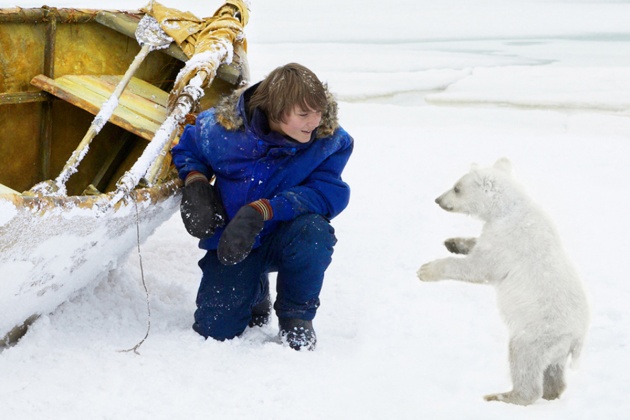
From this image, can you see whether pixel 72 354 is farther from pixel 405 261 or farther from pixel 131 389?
pixel 405 261

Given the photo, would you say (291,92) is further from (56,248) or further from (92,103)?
(92,103)

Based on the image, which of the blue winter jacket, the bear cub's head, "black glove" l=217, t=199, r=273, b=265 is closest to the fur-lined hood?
the blue winter jacket

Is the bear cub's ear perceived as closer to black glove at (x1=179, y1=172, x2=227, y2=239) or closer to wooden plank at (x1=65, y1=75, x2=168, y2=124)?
black glove at (x1=179, y1=172, x2=227, y2=239)

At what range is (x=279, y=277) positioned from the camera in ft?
10.4

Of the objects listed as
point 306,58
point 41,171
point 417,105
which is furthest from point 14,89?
point 306,58

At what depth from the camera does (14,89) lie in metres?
4.23

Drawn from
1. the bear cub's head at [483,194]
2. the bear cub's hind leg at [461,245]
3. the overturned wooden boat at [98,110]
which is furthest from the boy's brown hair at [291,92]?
the bear cub's hind leg at [461,245]

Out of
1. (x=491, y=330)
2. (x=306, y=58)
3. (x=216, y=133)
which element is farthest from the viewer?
(x=306, y=58)

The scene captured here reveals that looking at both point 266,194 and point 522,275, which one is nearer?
point 522,275

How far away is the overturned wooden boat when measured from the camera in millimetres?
2916

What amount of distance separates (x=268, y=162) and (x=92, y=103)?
1401 mm

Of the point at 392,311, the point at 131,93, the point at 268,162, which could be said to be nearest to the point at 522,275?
the point at 392,311

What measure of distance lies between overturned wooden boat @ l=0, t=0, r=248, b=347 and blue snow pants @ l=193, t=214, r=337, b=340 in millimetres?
393

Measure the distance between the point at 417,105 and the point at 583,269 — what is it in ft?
16.9
